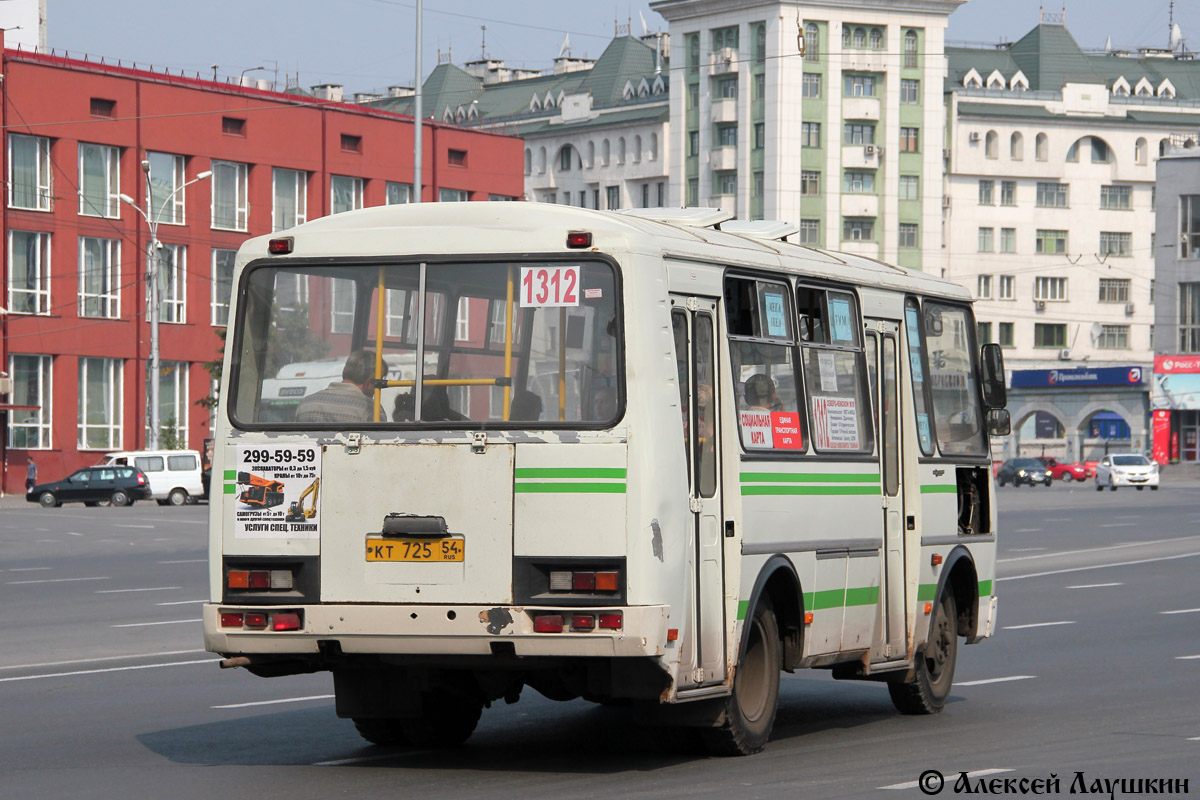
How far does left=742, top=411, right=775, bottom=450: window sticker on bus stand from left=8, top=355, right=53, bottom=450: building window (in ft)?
198

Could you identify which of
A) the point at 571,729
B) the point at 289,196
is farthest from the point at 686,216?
the point at 289,196

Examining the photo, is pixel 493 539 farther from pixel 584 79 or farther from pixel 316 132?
pixel 584 79

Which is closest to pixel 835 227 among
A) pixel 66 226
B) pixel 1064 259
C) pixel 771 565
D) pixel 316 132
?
pixel 1064 259

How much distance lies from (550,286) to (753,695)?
245 cm

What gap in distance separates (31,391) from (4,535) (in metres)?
29.6

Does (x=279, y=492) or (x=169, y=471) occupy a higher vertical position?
(x=279, y=492)

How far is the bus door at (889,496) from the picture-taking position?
1205 centimetres

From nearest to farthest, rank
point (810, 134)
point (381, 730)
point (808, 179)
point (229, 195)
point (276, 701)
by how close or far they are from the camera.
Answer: point (381, 730) → point (276, 701) → point (229, 195) → point (810, 134) → point (808, 179)

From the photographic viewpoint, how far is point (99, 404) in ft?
232

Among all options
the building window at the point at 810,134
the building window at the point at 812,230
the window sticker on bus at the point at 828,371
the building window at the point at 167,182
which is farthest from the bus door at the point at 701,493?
the building window at the point at 812,230

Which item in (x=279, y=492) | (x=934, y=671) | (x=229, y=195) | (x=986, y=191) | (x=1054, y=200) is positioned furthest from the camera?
(x=1054, y=200)

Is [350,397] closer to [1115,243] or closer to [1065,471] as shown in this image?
[1065,471]

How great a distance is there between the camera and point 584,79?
452 feet

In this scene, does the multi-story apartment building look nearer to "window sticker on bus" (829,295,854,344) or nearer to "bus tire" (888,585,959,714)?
"bus tire" (888,585,959,714)
